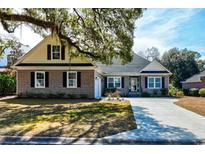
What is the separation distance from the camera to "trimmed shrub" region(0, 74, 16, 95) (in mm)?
27498

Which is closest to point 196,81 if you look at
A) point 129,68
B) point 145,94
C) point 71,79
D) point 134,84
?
point 134,84

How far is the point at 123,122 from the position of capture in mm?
11758

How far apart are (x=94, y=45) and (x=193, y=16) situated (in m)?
5.79

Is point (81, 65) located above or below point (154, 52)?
below

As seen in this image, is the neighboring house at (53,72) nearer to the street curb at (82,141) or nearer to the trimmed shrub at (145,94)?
the trimmed shrub at (145,94)

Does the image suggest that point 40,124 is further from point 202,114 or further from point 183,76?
point 183,76

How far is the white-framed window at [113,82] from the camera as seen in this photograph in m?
30.8

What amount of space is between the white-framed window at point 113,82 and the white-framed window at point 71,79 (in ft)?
24.2

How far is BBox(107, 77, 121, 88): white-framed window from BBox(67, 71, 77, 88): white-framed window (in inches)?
291

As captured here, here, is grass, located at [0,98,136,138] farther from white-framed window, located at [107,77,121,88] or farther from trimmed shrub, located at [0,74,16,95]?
white-framed window, located at [107,77,121,88]

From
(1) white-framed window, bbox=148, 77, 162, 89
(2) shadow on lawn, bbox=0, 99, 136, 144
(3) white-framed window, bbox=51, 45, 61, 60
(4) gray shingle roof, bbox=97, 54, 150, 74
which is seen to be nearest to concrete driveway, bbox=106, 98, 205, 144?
(2) shadow on lawn, bbox=0, 99, 136, 144

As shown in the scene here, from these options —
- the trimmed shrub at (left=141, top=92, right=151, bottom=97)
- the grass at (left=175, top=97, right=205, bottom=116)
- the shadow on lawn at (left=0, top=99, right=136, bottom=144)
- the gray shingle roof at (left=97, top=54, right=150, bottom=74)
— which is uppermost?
the gray shingle roof at (left=97, top=54, right=150, bottom=74)

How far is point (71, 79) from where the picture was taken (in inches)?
945

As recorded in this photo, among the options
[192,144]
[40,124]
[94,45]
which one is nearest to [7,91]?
[94,45]
